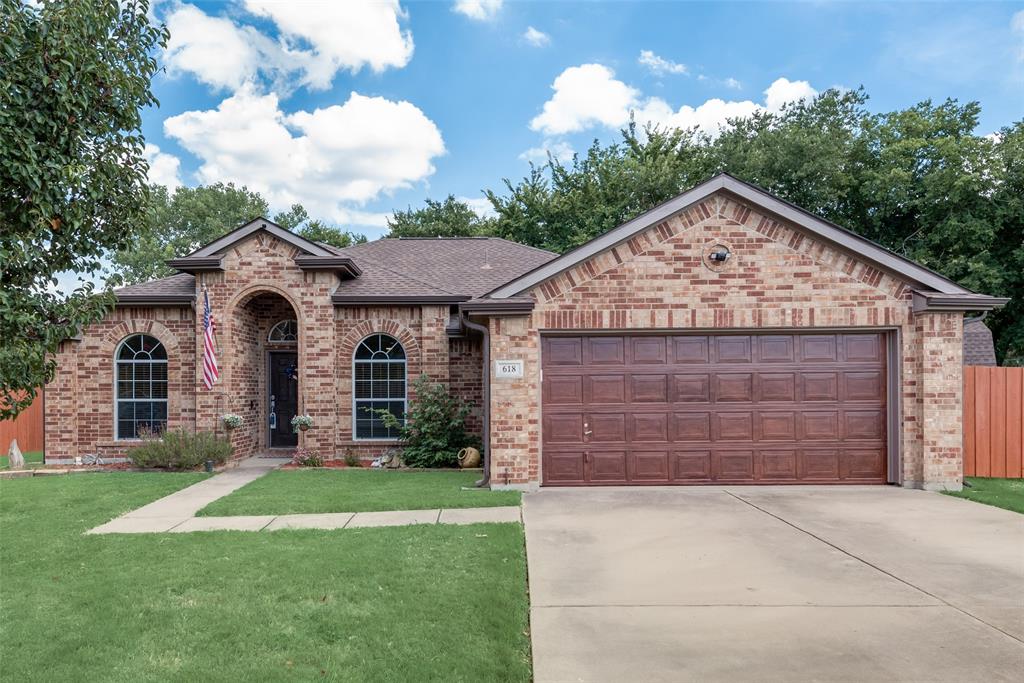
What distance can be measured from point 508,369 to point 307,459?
17.6 feet

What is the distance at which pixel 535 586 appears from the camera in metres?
4.88

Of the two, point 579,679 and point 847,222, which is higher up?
point 847,222

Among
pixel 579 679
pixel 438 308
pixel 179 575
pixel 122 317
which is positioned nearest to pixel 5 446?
pixel 122 317

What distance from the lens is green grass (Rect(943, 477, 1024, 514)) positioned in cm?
798

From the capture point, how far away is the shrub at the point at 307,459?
11.6m

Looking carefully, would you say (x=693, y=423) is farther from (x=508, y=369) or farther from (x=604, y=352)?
(x=508, y=369)

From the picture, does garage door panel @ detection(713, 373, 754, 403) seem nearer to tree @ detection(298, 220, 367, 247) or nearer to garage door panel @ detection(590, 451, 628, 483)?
garage door panel @ detection(590, 451, 628, 483)

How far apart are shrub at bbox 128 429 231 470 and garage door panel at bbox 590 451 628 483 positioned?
7559 mm

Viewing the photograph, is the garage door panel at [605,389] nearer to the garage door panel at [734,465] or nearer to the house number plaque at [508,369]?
the house number plaque at [508,369]

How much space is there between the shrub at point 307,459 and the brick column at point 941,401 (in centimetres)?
1094

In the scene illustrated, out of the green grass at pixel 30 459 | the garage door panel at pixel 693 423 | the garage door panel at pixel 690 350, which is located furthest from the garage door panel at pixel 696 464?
the green grass at pixel 30 459

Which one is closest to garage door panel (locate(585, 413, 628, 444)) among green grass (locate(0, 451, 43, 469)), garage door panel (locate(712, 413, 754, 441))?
garage door panel (locate(712, 413, 754, 441))

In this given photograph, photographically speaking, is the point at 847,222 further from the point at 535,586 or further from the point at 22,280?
the point at 22,280

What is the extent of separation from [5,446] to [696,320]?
1703 cm
